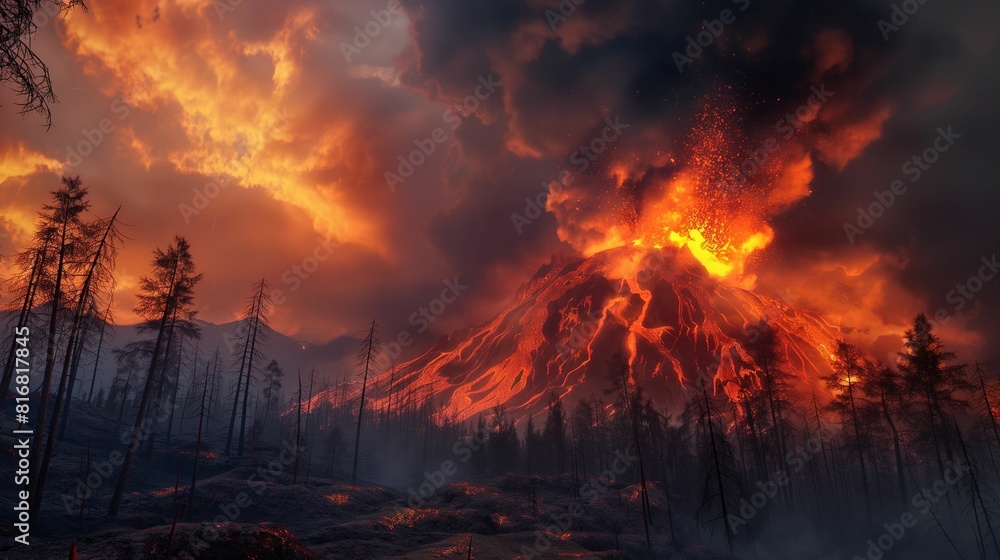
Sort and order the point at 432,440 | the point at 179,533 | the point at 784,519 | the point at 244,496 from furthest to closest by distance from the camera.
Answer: the point at 432,440, the point at 784,519, the point at 244,496, the point at 179,533

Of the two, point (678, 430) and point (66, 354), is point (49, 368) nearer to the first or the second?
point (66, 354)

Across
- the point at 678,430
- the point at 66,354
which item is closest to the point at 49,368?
the point at 66,354

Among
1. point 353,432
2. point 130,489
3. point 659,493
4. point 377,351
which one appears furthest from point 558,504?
point 353,432

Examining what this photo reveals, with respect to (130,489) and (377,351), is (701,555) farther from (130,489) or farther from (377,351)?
(130,489)

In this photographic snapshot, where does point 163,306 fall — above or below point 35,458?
above

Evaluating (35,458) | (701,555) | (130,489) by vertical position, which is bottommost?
(701,555)

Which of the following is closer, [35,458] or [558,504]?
[35,458]

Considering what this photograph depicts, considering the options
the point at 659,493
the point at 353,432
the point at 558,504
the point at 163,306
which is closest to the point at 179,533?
the point at 163,306

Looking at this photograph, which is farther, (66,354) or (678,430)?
(678,430)

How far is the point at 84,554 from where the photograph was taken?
9.24 metres

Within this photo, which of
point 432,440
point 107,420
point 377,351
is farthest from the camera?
point 432,440

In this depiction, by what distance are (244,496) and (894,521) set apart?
55.4 metres

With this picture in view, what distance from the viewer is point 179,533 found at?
10.9 meters

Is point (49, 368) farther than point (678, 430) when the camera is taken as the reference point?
No
